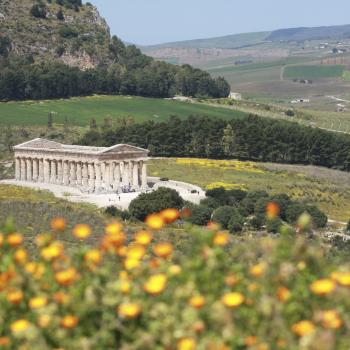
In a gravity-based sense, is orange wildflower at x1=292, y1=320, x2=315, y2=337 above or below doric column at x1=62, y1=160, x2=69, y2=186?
above

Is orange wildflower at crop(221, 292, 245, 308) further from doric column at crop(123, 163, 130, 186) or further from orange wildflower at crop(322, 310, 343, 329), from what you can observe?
doric column at crop(123, 163, 130, 186)

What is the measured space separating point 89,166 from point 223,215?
27280 mm

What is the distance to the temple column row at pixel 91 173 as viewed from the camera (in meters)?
102

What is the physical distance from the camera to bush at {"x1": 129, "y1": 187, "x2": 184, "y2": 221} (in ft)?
270

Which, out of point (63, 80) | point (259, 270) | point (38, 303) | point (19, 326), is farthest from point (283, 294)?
point (63, 80)

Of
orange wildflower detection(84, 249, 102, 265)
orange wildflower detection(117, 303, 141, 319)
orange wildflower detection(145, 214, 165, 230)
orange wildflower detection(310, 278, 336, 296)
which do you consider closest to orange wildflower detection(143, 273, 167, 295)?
orange wildflower detection(117, 303, 141, 319)

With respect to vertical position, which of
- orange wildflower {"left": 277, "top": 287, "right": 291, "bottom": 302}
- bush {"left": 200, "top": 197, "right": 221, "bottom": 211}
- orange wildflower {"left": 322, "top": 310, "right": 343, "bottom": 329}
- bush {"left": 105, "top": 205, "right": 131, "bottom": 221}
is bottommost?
bush {"left": 200, "top": 197, "right": 221, "bottom": 211}

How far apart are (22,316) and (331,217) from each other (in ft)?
266

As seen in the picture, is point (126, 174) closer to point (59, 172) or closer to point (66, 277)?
point (59, 172)

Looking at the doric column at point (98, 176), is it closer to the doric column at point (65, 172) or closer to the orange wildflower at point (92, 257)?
the doric column at point (65, 172)

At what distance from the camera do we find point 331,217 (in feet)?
302

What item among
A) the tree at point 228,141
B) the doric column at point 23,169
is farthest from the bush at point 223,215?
the tree at point 228,141

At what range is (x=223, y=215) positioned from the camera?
79.9m

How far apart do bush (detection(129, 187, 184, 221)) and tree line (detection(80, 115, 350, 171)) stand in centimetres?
4305
